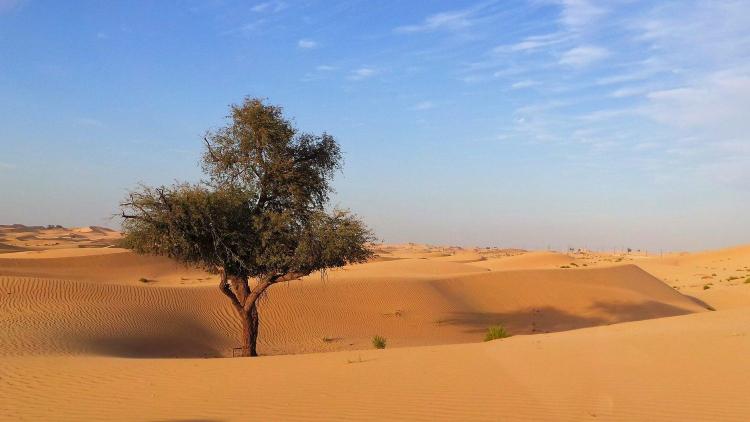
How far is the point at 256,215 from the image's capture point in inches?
691

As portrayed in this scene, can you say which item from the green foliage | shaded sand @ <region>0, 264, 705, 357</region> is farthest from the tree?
shaded sand @ <region>0, 264, 705, 357</region>

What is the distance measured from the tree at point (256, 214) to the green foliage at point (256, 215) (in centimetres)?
3

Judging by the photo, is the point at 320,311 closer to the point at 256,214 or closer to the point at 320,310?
the point at 320,310

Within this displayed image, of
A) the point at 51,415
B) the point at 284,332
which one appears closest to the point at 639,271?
the point at 284,332

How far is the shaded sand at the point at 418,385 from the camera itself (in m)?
7.82

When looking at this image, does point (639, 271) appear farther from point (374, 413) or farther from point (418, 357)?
point (374, 413)

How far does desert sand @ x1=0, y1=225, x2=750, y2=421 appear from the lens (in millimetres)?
8141

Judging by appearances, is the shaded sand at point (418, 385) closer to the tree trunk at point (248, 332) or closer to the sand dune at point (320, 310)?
the tree trunk at point (248, 332)

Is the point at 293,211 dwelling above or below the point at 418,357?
above

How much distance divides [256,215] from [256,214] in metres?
0.21

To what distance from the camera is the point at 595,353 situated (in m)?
12.3

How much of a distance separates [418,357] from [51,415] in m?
6.90

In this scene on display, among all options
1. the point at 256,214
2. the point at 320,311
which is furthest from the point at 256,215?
the point at 320,311

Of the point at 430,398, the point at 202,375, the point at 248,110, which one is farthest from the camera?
the point at 248,110
